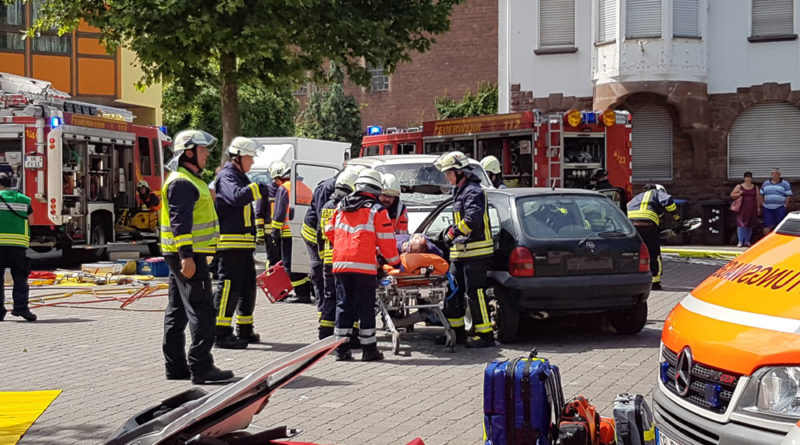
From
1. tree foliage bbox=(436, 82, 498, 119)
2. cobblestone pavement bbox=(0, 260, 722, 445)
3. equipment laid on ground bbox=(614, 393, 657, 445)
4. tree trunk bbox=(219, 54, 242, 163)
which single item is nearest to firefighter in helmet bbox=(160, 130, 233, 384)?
cobblestone pavement bbox=(0, 260, 722, 445)

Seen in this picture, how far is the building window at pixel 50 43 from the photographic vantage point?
109 ft

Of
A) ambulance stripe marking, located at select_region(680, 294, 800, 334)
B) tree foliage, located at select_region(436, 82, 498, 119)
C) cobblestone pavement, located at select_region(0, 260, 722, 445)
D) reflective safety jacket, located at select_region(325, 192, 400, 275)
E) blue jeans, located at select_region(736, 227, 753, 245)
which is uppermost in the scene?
tree foliage, located at select_region(436, 82, 498, 119)

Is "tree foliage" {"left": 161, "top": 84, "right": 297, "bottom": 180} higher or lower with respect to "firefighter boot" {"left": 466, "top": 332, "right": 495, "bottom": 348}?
higher

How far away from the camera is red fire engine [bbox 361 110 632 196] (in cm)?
1880

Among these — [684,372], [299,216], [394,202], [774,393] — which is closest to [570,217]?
[394,202]

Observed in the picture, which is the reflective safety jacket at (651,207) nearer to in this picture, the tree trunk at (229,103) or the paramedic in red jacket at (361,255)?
the paramedic in red jacket at (361,255)

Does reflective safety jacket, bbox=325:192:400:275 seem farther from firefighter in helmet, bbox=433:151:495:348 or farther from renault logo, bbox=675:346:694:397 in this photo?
renault logo, bbox=675:346:694:397

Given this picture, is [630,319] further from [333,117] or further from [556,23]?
[333,117]

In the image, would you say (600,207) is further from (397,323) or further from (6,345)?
(6,345)

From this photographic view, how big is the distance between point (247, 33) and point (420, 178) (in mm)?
5207

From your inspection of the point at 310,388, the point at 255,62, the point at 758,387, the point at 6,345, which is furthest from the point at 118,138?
the point at 758,387

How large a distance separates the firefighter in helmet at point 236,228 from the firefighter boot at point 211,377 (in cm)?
156

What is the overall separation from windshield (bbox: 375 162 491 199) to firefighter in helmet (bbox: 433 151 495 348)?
410 cm

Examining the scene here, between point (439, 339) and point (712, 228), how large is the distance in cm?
1722
